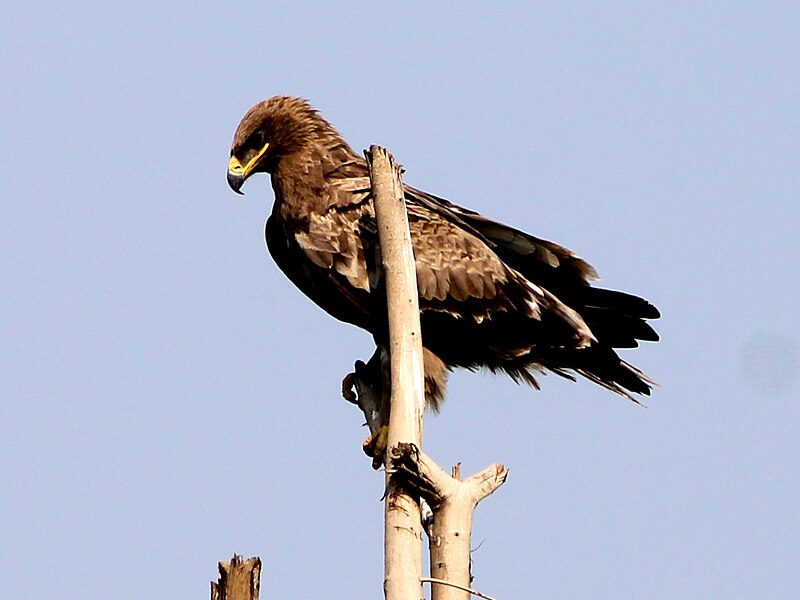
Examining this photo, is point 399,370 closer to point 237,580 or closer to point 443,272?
point 237,580

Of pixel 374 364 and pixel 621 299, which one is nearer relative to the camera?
pixel 374 364

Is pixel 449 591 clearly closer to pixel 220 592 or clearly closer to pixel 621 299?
pixel 220 592

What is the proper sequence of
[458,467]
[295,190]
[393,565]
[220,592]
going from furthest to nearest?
1. [295,190]
2. [458,467]
3. [393,565]
4. [220,592]

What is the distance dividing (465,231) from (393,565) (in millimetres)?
2928

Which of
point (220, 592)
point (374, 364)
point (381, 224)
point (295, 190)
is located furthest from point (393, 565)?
point (295, 190)

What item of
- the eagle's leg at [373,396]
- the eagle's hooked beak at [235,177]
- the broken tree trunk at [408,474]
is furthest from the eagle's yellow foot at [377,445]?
the eagle's hooked beak at [235,177]

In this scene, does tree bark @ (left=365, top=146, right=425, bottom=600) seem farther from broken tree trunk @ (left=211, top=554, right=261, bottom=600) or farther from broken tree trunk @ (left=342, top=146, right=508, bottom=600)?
broken tree trunk @ (left=211, top=554, right=261, bottom=600)

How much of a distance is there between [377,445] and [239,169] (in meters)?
2.14

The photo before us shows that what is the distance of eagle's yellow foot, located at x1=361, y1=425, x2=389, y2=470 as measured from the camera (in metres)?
6.37

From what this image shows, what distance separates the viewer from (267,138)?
7.84 m

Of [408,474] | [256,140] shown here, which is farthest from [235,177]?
[408,474]

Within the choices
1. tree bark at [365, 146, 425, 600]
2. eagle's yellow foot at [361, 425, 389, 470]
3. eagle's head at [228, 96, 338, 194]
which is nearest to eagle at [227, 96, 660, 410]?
eagle's head at [228, 96, 338, 194]

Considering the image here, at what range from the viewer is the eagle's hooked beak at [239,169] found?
7.69 metres

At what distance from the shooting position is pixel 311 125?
7953 millimetres
